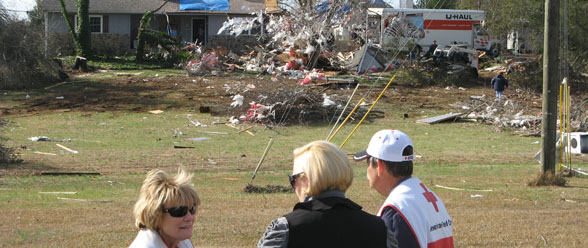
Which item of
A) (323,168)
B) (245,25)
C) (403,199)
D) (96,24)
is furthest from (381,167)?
(96,24)

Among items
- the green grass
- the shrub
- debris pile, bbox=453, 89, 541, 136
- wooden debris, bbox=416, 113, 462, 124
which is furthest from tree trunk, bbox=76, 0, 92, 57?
wooden debris, bbox=416, 113, 462, 124

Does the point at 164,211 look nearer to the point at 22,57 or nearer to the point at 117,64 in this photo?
the point at 22,57

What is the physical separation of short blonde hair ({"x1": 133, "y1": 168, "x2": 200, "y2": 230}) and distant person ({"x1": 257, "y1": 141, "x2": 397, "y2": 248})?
41 cm

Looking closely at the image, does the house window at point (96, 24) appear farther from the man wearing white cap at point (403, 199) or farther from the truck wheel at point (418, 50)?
the man wearing white cap at point (403, 199)

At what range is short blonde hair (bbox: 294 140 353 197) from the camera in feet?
9.99

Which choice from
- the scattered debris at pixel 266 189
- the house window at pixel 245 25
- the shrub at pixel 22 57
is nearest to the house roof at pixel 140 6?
the house window at pixel 245 25

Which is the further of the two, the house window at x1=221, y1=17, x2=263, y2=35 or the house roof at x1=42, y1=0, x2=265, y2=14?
the house roof at x1=42, y1=0, x2=265, y2=14

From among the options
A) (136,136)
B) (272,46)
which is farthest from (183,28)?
(136,136)

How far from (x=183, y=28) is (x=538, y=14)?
21.9 metres

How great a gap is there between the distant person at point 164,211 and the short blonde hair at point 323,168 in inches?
21.3

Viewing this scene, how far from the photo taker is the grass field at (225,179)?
7.53m

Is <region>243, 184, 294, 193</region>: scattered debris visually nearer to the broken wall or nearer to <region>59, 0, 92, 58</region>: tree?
<region>59, 0, 92, 58</region>: tree

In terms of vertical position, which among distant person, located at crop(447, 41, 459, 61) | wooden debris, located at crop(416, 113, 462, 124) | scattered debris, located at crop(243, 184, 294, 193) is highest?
distant person, located at crop(447, 41, 459, 61)

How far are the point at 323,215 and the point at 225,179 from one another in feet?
30.3
